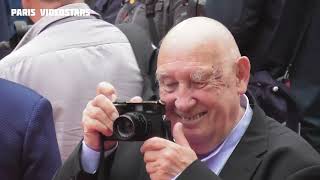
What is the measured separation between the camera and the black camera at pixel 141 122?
1861 millimetres

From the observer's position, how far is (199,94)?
6.49 feet

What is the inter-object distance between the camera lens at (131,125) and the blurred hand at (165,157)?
0.22 ft

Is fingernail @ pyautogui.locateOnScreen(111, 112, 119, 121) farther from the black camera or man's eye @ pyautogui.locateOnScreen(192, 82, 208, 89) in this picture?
man's eye @ pyautogui.locateOnScreen(192, 82, 208, 89)

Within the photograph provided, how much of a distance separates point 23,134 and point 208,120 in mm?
512

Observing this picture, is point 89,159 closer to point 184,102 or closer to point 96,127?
point 96,127

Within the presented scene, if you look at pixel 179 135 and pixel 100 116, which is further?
pixel 100 116

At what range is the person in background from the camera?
7.97 feet

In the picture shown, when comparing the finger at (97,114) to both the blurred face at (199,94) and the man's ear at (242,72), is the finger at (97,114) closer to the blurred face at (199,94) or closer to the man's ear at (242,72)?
the blurred face at (199,94)

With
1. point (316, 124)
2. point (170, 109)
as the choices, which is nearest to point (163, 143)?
point (170, 109)

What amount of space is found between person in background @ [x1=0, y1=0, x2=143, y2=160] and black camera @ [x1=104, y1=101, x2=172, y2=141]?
0.58 metres

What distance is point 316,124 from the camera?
3.04m

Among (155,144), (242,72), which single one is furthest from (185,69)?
(155,144)

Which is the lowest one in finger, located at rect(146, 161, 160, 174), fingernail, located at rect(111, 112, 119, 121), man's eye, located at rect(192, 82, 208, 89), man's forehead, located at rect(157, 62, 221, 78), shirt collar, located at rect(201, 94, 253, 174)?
shirt collar, located at rect(201, 94, 253, 174)

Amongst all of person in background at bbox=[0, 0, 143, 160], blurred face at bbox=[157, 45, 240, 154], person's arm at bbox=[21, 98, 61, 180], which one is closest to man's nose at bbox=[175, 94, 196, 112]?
blurred face at bbox=[157, 45, 240, 154]
